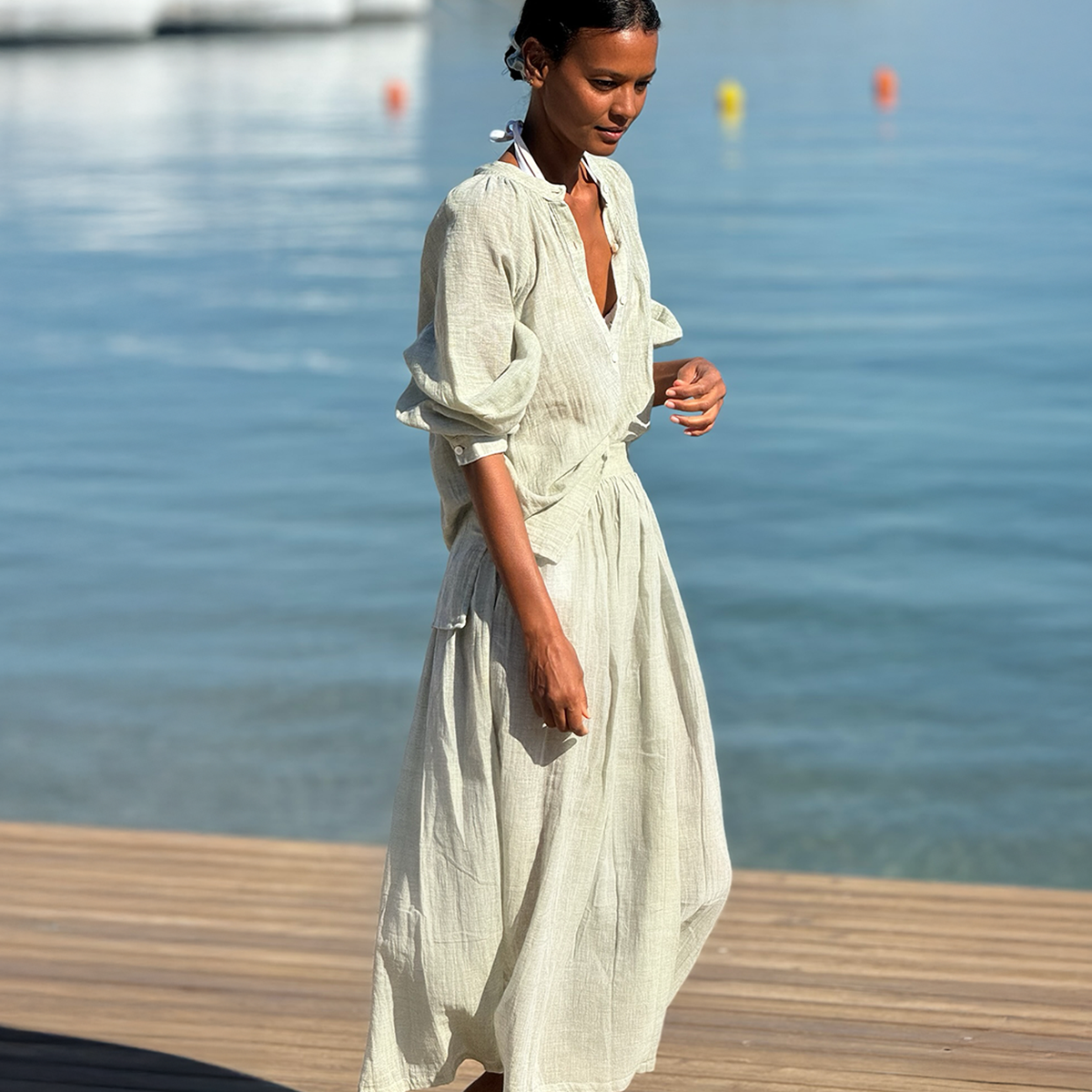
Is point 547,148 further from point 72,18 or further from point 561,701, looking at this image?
point 72,18

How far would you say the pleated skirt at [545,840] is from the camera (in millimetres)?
1812

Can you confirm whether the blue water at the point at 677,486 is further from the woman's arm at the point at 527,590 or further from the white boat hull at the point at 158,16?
the white boat hull at the point at 158,16

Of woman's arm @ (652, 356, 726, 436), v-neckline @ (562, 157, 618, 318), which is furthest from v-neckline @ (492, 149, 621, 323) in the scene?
woman's arm @ (652, 356, 726, 436)

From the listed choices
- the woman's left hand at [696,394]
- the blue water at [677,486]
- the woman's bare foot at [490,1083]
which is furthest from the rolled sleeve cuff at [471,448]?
the blue water at [677,486]

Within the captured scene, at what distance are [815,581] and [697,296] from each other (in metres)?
7.08

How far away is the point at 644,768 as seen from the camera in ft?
6.17

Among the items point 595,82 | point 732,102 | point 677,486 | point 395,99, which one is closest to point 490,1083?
point 595,82

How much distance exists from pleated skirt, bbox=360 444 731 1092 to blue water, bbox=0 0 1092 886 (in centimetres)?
360

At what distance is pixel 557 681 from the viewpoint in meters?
1.75

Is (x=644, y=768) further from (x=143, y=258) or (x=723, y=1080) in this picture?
(x=143, y=258)

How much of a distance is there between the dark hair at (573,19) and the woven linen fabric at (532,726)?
0.14 meters

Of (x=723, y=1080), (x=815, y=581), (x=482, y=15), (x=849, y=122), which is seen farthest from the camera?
(x=482, y=15)

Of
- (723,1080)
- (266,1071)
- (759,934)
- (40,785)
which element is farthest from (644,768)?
(40,785)

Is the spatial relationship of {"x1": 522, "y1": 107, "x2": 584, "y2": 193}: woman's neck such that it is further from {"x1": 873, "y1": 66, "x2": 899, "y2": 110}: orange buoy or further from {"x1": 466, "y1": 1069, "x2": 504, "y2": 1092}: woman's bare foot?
{"x1": 873, "y1": 66, "x2": 899, "y2": 110}: orange buoy
